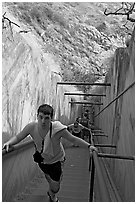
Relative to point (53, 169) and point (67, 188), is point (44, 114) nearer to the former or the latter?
point (53, 169)

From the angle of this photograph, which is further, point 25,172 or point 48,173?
point 25,172

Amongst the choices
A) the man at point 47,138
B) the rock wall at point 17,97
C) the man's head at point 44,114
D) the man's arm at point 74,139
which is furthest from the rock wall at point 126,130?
the rock wall at point 17,97

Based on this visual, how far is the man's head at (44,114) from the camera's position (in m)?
3.22

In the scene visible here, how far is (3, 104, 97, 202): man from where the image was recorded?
3268mm

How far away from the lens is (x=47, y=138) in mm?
3346

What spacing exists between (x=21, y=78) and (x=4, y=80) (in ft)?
2.47

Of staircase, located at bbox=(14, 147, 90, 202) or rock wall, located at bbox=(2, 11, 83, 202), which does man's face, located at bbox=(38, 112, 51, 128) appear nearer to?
rock wall, located at bbox=(2, 11, 83, 202)

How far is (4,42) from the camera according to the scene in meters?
3.85

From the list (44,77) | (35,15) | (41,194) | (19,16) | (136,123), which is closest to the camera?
(136,123)

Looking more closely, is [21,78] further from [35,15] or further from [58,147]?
[35,15]

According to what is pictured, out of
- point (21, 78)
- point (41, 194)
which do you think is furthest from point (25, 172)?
point (21, 78)

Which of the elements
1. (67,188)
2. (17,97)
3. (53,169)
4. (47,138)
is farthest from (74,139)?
(67,188)

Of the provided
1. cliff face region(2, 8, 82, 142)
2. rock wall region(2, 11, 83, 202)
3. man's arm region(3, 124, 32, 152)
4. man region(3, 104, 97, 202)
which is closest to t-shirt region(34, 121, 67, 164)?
man region(3, 104, 97, 202)

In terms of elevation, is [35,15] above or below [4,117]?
above
